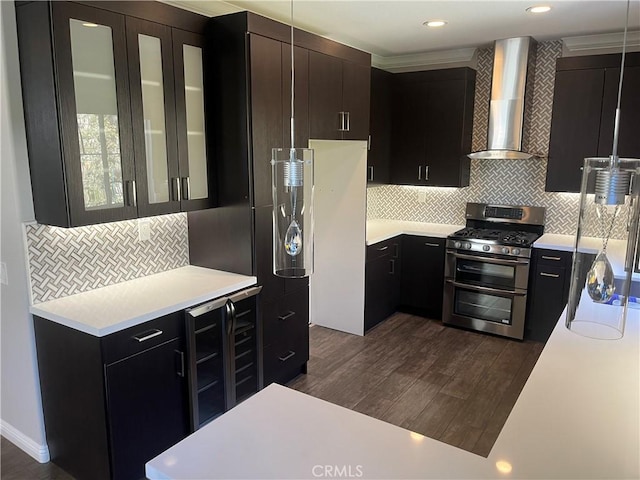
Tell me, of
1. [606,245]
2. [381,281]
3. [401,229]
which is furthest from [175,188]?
[401,229]

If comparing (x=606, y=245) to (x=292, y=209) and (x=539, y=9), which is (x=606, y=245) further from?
(x=539, y=9)

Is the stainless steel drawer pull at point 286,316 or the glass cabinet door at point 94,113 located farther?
the stainless steel drawer pull at point 286,316

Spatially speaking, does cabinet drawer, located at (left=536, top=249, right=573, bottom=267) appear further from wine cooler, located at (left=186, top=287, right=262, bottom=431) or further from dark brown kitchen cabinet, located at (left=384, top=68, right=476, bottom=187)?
wine cooler, located at (left=186, top=287, right=262, bottom=431)

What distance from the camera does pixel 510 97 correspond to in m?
4.38

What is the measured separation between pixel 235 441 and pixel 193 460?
0.13 metres

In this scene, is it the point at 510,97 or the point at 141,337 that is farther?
the point at 510,97

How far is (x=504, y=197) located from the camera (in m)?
4.90

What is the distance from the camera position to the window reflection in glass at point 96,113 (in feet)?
7.70

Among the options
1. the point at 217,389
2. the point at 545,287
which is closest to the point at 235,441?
the point at 217,389

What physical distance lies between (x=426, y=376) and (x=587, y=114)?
2587 millimetres

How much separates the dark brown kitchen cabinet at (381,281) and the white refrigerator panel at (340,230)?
9 cm

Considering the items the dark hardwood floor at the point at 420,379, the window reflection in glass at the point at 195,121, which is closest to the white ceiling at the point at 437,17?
the window reflection in glass at the point at 195,121

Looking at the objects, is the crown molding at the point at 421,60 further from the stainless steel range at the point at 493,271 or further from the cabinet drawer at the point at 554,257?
the cabinet drawer at the point at 554,257

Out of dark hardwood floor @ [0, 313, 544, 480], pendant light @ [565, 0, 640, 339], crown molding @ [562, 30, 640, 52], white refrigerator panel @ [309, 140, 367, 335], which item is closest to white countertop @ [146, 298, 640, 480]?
pendant light @ [565, 0, 640, 339]
